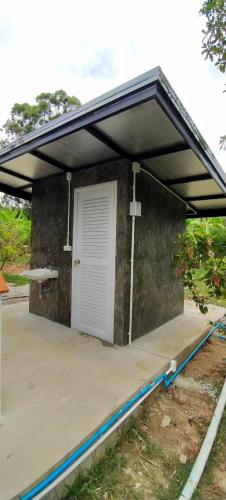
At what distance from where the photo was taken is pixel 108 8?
4.22 meters

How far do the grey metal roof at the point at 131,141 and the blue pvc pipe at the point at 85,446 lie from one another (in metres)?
2.55

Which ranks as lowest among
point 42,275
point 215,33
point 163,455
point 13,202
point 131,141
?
point 163,455

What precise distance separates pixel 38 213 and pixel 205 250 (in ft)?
10.7

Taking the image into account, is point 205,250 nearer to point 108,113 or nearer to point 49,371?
point 108,113

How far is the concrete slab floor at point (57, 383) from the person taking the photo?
1.70m

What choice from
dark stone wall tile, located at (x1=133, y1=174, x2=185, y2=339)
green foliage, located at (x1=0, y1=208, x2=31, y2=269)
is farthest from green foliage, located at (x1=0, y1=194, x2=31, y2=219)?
dark stone wall tile, located at (x1=133, y1=174, x2=185, y2=339)

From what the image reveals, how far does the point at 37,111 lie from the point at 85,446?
16876 mm

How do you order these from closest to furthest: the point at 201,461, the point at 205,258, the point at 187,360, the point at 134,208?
the point at 201,461 → the point at 205,258 → the point at 134,208 → the point at 187,360

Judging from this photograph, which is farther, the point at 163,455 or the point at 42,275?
the point at 42,275

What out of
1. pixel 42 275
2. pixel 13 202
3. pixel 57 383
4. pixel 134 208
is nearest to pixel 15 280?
pixel 42 275

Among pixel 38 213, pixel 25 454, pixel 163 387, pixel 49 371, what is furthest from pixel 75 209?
pixel 25 454

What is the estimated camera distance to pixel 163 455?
2066 millimetres

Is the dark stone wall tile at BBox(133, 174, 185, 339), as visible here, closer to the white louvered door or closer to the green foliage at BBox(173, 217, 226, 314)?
the white louvered door

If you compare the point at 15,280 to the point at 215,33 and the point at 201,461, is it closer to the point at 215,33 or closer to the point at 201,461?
the point at 201,461
